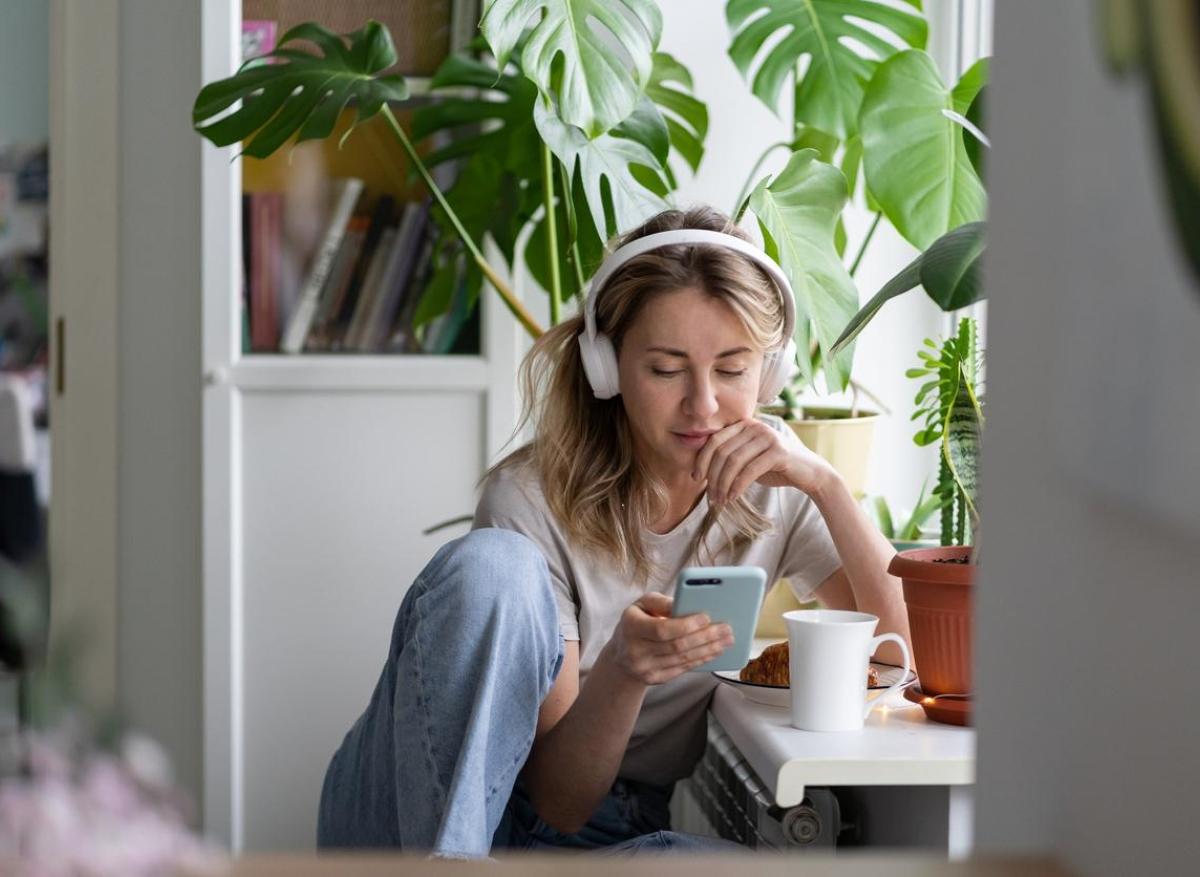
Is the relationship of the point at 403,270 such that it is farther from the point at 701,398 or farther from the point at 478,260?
the point at 701,398

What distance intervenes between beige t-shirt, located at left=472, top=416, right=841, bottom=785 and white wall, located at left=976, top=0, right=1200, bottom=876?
0.97 m

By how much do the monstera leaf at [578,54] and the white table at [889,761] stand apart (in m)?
0.69

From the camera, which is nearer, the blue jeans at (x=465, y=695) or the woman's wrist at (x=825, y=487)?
the blue jeans at (x=465, y=695)

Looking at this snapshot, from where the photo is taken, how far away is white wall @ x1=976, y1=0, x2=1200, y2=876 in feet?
1.32

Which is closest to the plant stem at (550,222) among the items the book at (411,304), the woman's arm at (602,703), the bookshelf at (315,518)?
the bookshelf at (315,518)

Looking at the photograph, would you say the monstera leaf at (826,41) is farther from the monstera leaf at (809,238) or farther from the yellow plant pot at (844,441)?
the yellow plant pot at (844,441)

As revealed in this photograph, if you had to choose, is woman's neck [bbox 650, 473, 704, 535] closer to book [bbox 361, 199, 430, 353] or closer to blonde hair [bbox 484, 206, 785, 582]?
blonde hair [bbox 484, 206, 785, 582]

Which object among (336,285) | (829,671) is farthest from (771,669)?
(336,285)

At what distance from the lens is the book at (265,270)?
7.39 feet

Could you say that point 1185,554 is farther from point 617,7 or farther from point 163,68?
point 163,68

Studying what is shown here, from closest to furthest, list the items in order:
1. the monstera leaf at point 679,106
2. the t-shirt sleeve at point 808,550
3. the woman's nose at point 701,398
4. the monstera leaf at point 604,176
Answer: the woman's nose at point 701,398 → the t-shirt sleeve at point 808,550 → the monstera leaf at point 604,176 → the monstera leaf at point 679,106

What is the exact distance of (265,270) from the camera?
89.4 inches

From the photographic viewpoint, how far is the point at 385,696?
1.36 meters

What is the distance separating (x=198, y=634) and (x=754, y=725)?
4.69 ft
